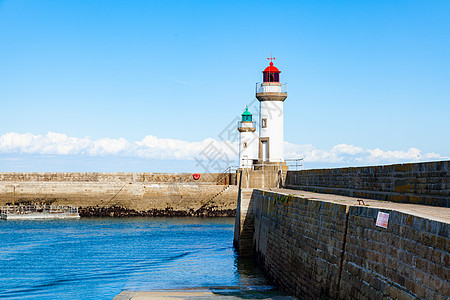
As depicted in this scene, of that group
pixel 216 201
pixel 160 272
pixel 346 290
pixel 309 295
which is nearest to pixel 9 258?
pixel 160 272

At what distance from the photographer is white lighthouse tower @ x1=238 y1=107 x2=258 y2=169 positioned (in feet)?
149

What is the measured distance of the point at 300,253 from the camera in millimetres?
11688

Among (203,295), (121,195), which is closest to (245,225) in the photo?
(203,295)

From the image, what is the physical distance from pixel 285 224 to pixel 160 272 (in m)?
5.84

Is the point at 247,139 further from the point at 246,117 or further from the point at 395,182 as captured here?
the point at 395,182

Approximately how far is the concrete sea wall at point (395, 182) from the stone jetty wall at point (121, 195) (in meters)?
21.4

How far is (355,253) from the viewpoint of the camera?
828cm

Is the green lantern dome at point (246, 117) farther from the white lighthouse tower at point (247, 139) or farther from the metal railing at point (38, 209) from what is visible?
the metal railing at point (38, 209)

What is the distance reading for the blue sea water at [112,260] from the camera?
15016mm

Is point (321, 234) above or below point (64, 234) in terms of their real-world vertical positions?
above

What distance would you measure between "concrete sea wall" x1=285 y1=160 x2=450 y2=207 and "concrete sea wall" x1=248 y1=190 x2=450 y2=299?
7.00 feet

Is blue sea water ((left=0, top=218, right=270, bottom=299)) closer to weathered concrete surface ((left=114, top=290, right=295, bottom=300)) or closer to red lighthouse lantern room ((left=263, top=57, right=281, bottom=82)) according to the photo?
weathered concrete surface ((left=114, top=290, right=295, bottom=300))

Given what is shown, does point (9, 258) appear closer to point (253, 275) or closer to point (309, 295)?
point (253, 275)

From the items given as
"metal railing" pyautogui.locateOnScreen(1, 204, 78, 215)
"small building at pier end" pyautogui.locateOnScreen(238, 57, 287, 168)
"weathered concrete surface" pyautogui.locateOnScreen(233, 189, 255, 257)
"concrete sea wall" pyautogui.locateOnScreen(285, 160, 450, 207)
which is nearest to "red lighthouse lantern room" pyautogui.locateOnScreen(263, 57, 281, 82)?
"small building at pier end" pyautogui.locateOnScreen(238, 57, 287, 168)
